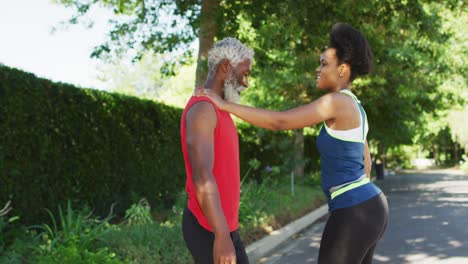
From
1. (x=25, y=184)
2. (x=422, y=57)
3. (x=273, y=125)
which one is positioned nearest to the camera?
(x=273, y=125)

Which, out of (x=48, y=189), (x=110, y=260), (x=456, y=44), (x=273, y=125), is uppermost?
(x=456, y=44)

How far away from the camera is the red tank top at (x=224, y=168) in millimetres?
2590

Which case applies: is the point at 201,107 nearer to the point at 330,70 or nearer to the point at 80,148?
the point at 330,70

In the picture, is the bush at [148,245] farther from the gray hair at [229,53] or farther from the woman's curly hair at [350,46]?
the woman's curly hair at [350,46]

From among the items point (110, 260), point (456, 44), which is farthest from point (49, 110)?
point (456, 44)

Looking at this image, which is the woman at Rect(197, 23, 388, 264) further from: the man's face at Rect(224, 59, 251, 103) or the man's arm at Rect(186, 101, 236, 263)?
the man's arm at Rect(186, 101, 236, 263)

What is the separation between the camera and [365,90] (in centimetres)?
2031

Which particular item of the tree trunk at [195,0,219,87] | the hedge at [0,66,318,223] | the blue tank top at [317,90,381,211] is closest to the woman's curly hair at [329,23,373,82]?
the blue tank top at [317,90,381,211]

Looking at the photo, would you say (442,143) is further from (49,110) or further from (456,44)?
(49,110)

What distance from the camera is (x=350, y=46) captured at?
9.45 ft

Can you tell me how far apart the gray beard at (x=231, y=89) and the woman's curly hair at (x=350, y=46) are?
1.92 feet

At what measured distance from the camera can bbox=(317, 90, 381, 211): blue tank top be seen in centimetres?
281

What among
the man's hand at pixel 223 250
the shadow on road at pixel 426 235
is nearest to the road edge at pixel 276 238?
the shadow on road at pixel 426 235

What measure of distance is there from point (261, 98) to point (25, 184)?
45.7 feet
